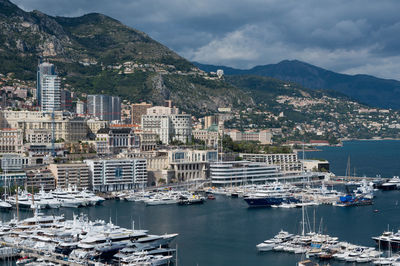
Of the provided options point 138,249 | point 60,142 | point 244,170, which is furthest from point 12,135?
point 138,249

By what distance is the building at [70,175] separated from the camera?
240 feet

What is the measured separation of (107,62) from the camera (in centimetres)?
16350

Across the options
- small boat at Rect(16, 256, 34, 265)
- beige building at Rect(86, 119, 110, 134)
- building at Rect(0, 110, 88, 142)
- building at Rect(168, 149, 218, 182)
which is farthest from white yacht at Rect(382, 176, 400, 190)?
small boat at Rect(16, 256, 34, 265)

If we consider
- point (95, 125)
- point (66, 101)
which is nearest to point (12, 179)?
point (95, 125)

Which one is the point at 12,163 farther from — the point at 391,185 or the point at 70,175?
the point at 391,185

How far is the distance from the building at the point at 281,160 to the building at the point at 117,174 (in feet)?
74.1

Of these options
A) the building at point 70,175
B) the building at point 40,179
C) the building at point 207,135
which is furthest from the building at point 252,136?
the building at point 40,179

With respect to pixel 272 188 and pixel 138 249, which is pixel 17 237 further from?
pixel 272 188

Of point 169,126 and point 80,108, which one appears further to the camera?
point 80,108

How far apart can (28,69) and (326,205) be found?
281 ft

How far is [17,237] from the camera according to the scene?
46000 millimetres

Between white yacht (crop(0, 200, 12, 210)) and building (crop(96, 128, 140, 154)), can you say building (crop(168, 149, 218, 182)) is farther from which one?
white yacht (crop(0, 200, 12, 210))

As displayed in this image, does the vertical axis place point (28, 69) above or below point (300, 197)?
above

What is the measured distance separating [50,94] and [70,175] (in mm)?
39352
